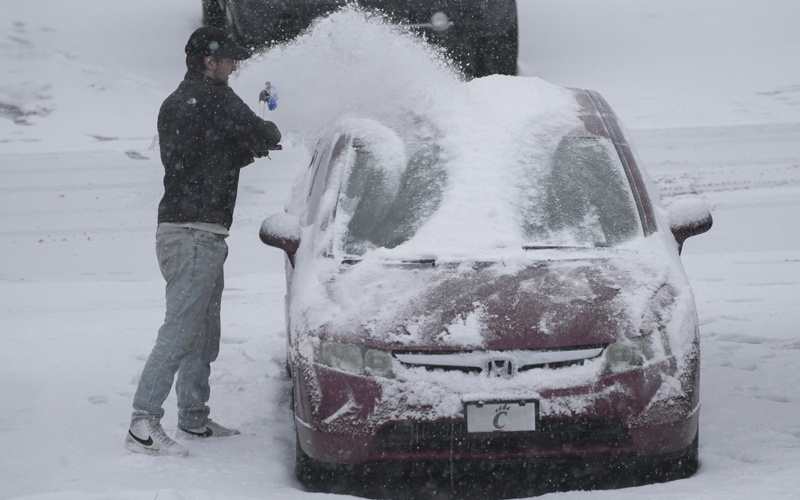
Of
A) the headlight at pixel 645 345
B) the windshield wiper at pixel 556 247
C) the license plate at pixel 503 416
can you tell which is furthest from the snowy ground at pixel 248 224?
the windshield wiper at pixel 556 247

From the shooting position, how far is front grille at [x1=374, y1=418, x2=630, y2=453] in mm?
3695

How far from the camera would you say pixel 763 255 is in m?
8.23

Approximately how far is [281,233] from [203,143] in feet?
1.63

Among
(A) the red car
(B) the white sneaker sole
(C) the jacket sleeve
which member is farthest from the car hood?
(B) the white sneaker sole

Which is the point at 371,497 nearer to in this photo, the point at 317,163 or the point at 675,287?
the point at 675,287

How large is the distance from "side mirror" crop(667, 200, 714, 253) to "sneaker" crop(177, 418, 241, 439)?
7.02 feet

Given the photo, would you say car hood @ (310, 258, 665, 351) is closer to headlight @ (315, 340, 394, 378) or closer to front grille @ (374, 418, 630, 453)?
headlight @ (315, 340, 394, 378)

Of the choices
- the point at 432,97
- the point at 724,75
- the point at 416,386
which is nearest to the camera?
the point at 416,386

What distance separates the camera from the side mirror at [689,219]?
446 centimetres

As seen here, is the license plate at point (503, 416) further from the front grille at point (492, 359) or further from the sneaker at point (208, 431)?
the sneaker at point (208, 431)

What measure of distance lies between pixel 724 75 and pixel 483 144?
1130 cm

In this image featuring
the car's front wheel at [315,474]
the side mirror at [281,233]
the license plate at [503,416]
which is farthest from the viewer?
the side mirror at [281,233]

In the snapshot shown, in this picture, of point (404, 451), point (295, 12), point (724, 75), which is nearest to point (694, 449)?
point (404, 451)

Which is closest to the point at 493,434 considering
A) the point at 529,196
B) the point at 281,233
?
the point at 529,196
